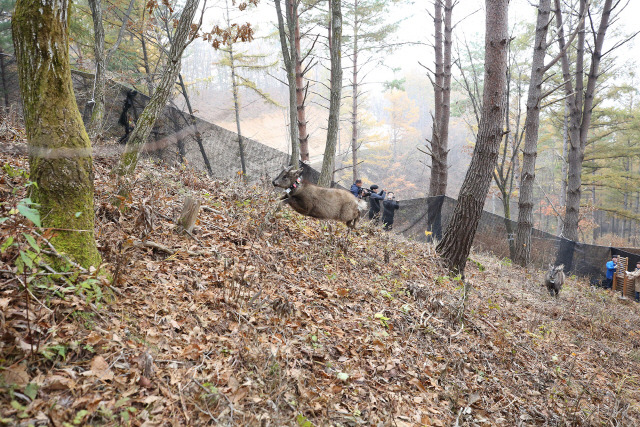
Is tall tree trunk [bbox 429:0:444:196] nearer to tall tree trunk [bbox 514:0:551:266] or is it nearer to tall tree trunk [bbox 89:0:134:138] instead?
tall tree trunk [bbox 514:0:551:266]

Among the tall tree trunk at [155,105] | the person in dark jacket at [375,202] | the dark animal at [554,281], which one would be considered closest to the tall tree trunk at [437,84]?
the person in dark jacket at [375,202]

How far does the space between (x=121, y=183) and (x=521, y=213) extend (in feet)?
37.1

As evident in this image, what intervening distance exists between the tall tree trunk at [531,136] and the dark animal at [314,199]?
20.6 ft

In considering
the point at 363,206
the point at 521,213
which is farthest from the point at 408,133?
the point at 363,206

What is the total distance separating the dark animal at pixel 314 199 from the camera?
22.9 ft

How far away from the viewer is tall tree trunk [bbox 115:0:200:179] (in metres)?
5.15

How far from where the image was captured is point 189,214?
488cm

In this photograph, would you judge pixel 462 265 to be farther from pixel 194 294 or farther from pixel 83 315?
pixel 83 315

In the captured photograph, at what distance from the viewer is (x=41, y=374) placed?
220cm

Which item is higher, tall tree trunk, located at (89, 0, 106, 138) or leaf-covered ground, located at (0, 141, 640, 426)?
tall tree trunk, located at (89, 0, 106, 138)

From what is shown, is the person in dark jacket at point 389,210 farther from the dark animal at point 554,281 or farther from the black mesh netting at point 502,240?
the dark animal at point 554,281

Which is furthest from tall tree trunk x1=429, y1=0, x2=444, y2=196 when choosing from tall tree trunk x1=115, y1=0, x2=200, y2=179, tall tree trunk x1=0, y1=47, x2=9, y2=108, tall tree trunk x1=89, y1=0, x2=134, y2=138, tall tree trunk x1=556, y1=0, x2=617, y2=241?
tall tree trunk x1=0, y1=47, x2=9, y2=108

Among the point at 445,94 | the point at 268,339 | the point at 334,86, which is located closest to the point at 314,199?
the point at 334,86

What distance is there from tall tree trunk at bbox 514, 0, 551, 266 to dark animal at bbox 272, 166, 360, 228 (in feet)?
20.6
